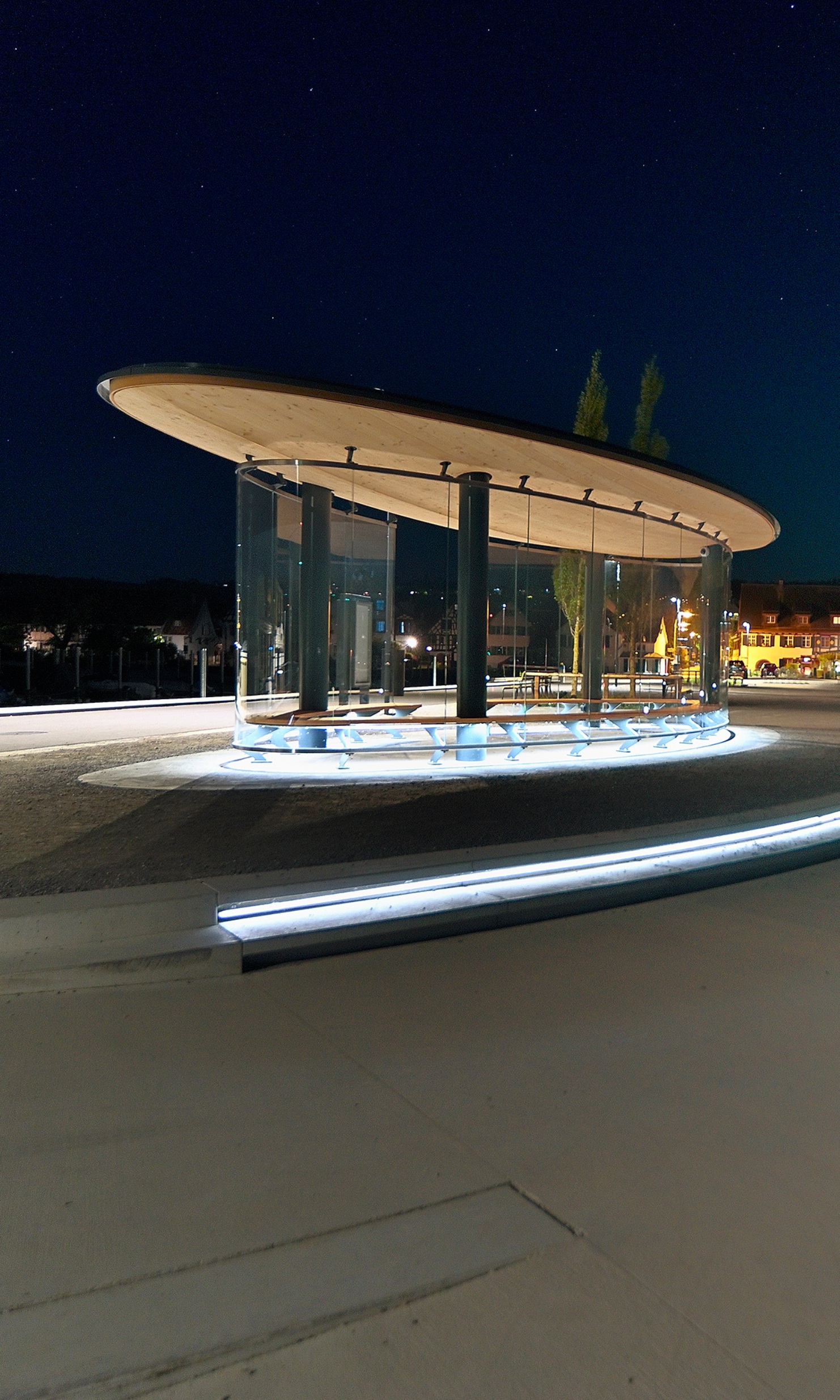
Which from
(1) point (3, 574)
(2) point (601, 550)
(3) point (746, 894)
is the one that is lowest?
(3) point (746, 894)

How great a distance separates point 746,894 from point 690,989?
81.2 inches

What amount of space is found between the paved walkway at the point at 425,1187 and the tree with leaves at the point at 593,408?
23.1 meters

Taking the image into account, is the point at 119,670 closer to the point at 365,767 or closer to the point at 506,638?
the point at 506,638

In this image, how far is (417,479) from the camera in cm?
1317

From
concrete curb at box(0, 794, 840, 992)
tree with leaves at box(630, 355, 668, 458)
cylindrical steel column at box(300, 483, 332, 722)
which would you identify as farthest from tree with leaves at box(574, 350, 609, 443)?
concrete curb at box(0, 794, 840, 992)

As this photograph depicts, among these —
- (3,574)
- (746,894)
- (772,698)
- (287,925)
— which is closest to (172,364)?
(287,925)

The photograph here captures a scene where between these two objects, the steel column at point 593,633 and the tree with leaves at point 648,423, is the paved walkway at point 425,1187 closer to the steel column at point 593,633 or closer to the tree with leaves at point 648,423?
the steel column at point 593,633

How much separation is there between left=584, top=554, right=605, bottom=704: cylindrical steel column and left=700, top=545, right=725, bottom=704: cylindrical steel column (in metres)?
2.83

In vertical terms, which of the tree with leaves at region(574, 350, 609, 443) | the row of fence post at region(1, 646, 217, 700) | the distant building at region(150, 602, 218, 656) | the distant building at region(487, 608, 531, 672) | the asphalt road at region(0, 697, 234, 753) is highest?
the tree with leaves at region(574, 350, 609, 443)

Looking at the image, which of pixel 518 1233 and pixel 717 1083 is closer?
pixel 518 1233

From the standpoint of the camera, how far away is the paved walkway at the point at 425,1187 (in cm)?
212

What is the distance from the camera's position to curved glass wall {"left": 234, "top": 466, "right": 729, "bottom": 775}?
12461 mm

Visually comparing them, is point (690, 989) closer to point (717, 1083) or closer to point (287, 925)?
point (717, 1083)

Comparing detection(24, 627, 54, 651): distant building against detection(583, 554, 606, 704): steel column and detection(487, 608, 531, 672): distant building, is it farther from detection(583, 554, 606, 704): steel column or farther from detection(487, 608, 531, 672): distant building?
detection(487, 608, 531, 672): distant building
